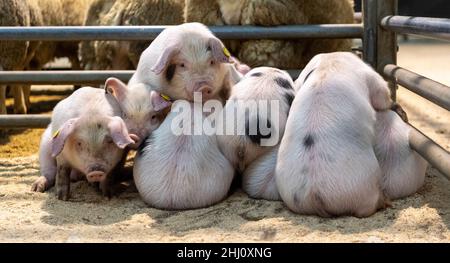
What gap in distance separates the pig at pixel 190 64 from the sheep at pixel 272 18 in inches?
38.7

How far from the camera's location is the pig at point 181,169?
3.58 meters

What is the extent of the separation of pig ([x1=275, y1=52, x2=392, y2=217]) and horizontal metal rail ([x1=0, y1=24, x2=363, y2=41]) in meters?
1.29

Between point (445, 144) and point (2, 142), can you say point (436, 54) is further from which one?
point (2, 142)

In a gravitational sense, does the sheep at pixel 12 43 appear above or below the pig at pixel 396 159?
above

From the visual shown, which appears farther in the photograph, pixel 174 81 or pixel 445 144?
pixel 445 144

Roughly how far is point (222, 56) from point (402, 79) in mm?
1202

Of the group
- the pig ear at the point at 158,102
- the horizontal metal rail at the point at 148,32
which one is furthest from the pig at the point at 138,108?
the horizontal metal rail at the point at 148,32

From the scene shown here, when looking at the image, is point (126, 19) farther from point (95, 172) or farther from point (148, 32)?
point (95, 172)

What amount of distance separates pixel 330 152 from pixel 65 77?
8.24 feet

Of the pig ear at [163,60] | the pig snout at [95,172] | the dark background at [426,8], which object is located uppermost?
the pig ear at [163,60]

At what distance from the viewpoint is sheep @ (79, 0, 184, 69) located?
6.34 metres

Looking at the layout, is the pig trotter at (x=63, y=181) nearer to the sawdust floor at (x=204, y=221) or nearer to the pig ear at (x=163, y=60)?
the sawdust floor at (x=204, y=221)
